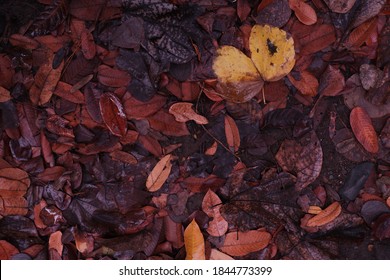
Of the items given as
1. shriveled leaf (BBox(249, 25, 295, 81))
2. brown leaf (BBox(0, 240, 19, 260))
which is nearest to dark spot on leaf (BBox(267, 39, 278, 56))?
shriveled leaf (BBox(249, 25, 295, 81))

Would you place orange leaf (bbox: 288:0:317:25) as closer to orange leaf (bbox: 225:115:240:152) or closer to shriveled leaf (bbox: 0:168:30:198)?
orange leaf (bbox: 225:115:240:152)

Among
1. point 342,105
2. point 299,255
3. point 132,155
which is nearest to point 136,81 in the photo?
point 132,155

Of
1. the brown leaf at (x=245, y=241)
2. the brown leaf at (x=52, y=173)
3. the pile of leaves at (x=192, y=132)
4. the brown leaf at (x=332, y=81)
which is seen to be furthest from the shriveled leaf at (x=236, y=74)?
the brown leaf at (x=52, y=173)

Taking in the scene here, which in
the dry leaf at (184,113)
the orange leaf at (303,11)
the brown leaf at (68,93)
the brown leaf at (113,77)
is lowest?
the dry leaf at (184,113)

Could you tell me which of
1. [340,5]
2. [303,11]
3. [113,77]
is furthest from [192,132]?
[340,5]

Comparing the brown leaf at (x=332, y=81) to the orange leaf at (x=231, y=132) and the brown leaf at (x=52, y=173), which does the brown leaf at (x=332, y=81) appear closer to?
the orange leaf at (x=231, y=132)

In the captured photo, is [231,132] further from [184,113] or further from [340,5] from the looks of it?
[340,5]

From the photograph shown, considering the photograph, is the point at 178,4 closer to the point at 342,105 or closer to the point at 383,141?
the point at 342,105
